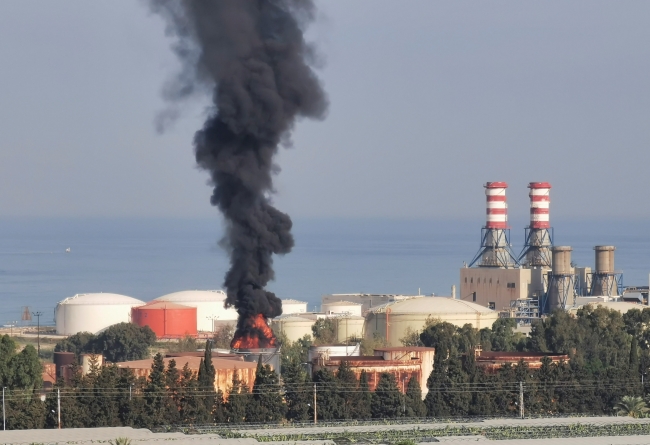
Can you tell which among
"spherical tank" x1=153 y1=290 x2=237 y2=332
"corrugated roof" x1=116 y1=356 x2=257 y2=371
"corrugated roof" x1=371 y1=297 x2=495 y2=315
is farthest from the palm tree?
"spherical tank" x1=153 y1=290 x2=237 y2=332

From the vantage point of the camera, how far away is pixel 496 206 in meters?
118

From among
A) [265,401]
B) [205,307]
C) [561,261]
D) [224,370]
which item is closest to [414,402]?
[265,401]

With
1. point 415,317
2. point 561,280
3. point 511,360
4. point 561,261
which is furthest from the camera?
point 561,280

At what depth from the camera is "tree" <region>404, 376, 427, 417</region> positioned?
176ft

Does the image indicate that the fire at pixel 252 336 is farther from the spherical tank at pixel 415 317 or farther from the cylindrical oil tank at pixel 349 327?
the cylindrical oil tank at pixel 349 327

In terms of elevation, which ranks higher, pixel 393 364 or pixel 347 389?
pixel 393 364

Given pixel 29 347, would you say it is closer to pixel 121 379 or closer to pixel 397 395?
pixel 121 379

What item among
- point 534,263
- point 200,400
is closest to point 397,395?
point 200,400

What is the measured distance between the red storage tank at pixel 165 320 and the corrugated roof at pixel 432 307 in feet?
50.2

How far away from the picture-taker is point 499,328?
8725 cm

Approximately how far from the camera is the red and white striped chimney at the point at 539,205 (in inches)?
4555

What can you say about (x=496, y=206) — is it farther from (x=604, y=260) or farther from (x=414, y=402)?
(x=414, y=402)

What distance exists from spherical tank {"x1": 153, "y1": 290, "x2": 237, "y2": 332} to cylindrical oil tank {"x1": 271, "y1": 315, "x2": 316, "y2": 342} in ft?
49.3

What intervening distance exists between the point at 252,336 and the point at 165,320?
41.5 meters
